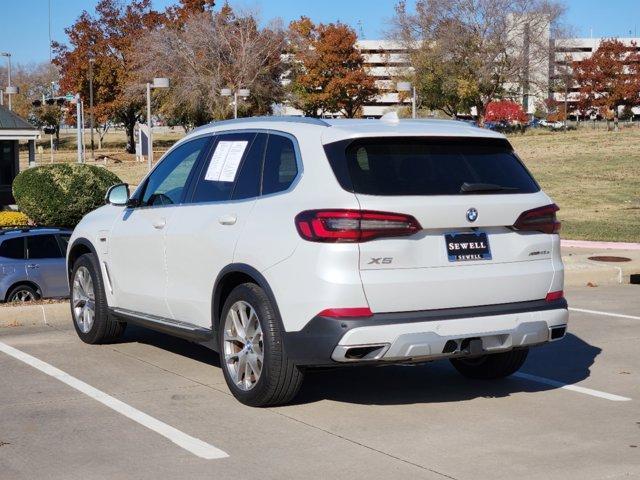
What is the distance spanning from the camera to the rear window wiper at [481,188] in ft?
21.2

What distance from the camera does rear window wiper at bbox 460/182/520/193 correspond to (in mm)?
6457

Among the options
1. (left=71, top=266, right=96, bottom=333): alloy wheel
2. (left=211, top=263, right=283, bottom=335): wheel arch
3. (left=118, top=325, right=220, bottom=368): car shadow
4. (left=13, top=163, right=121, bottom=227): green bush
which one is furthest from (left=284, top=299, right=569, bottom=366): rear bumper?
(left=13, top=163, right=121, bottom=227): green bush

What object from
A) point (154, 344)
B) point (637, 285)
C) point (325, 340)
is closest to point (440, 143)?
point (325, 340)

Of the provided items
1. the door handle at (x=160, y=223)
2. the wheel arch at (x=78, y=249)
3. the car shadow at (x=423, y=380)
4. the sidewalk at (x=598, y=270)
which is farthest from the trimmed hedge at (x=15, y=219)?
the door handle at (x=160, y=223)

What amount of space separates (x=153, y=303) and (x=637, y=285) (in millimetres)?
7939

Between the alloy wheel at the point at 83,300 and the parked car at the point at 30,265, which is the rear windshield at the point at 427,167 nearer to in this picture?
the alloy wheel at the point at 83,300

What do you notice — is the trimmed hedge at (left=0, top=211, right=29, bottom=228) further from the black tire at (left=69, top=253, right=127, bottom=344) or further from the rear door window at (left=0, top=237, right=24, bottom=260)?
the black tire at (left=69, top=253, right=127, bottom=344)

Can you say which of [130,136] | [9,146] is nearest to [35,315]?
[9,146]

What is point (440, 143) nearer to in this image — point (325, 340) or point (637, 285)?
point (325, 340)

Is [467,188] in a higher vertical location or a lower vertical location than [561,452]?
higher

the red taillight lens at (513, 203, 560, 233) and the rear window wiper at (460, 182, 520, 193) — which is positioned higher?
the rear window wiper at (460, 182, 520, 193)

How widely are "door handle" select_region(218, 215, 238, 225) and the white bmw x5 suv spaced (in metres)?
0.01

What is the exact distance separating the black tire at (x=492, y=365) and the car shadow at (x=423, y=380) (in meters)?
0.06

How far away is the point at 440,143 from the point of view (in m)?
6.64
